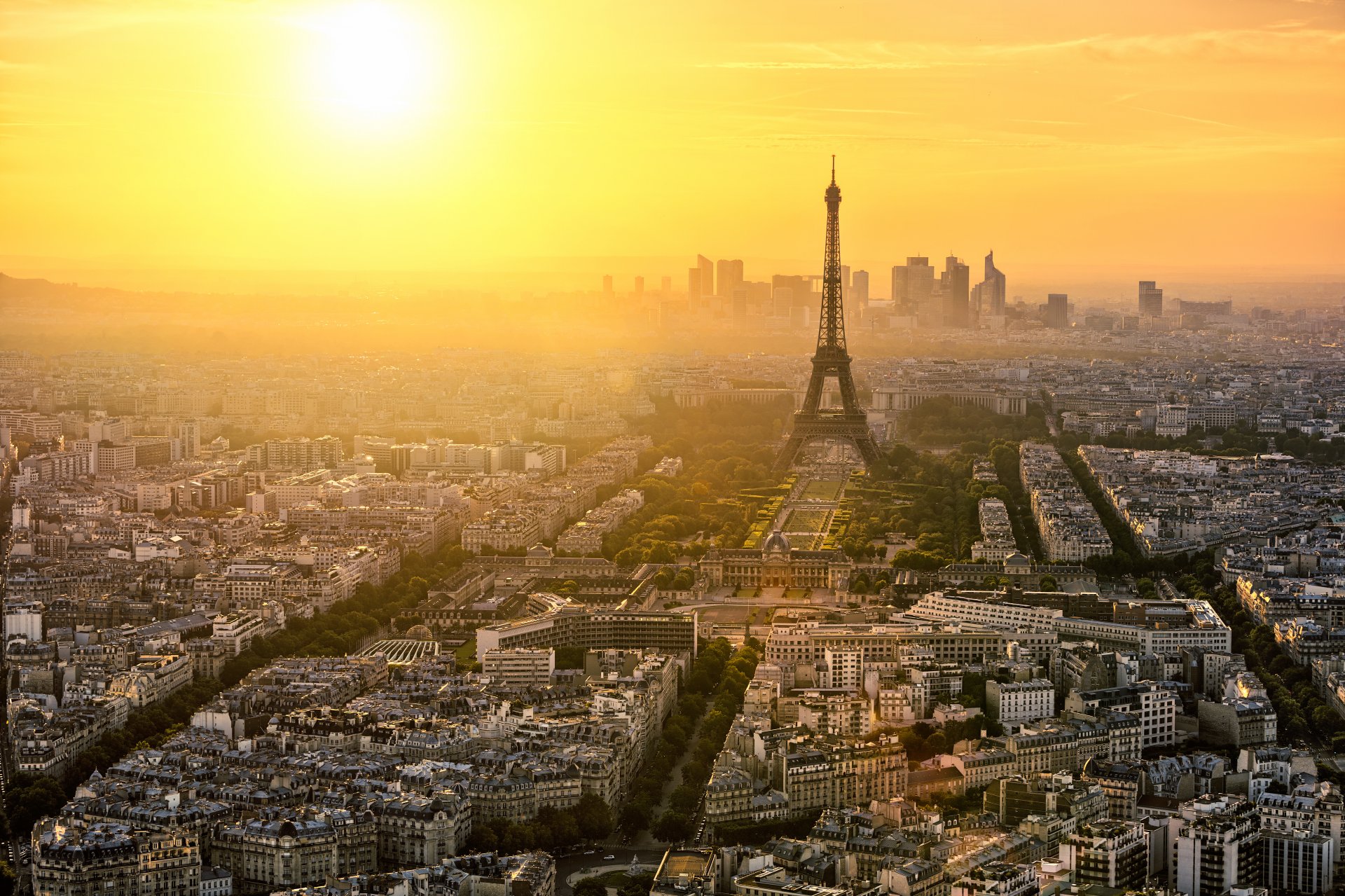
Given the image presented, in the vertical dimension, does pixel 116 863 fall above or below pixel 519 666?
below

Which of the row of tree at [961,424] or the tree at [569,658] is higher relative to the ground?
the row of tree at [961,424]

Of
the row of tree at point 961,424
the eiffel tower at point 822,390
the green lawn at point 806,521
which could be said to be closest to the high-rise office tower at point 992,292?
the row of tree at point 961,424

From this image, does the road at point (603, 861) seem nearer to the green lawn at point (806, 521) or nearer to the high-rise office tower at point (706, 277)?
the green lawn at point (806, 521)

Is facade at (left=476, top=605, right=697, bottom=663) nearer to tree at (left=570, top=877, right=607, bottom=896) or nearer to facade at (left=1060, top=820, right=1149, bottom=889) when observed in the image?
tree at (left=570, top=877, right=607, bottom=896)

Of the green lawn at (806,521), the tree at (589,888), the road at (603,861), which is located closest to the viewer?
the tree at (589,888)

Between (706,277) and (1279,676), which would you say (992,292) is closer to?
(706,277)

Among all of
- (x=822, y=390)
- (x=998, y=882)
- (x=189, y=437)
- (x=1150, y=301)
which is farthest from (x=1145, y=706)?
(x=1150, y=301)

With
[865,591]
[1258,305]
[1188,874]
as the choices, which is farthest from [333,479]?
[1258,305]
